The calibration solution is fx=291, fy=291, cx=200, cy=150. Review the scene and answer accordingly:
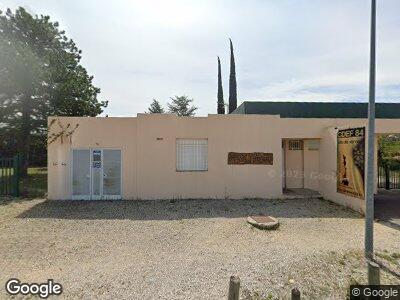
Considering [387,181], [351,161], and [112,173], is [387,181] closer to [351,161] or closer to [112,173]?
[351,161]

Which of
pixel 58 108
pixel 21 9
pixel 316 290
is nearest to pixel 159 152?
pixel 316 290

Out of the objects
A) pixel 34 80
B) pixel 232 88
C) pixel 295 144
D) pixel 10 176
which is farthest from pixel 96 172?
pixel 232 88

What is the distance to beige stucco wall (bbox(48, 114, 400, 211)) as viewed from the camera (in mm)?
11539

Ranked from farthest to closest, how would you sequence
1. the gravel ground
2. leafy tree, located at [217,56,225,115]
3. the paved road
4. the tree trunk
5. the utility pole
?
leafy tree, located at [217,56,225,115], the tree trunk, the paved road, the utility pole, the gravel ground

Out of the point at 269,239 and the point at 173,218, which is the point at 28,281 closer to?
the point at 173,218

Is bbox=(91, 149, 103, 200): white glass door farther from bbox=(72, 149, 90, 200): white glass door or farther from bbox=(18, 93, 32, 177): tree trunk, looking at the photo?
bbox=(18, 93, 32, 177): tree trunk

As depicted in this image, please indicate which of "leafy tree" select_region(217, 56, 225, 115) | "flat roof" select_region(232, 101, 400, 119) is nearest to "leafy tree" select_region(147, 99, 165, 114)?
"leafy tree" select_region(217, 56, 225, 115)

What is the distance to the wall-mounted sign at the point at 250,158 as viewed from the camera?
11906mm

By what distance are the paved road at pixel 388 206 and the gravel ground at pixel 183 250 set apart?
3.11 ft

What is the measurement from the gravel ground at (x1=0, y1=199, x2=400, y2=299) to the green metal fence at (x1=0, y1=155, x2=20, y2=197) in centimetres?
258

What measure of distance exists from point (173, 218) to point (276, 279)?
15.2 ft

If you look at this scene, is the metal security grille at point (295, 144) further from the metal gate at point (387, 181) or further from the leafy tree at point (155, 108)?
the leafy tree at point (155, 108)

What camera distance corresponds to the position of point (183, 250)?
654 cm

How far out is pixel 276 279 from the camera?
511 cm
